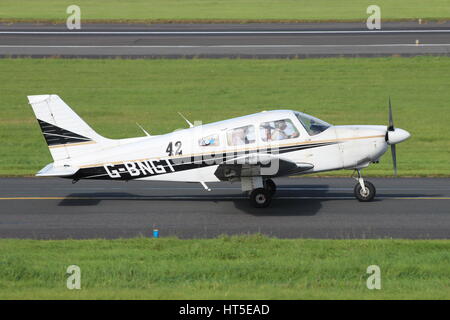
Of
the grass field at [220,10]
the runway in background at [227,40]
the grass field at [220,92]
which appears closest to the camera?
the grass field at [220,92]

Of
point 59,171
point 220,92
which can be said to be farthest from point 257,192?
point 220,92

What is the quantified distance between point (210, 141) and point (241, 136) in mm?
758

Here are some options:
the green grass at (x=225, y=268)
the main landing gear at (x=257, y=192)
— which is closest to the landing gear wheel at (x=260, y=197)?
the main landing gear at (x=257, y=192)

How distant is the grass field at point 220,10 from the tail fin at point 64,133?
1345 inches

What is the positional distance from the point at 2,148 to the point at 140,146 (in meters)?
10.5

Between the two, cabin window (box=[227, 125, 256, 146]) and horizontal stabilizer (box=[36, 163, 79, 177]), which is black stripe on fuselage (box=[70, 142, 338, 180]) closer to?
horizontal stabilizer (box=[36, 163, 79, 177])

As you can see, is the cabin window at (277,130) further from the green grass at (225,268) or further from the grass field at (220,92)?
the grass field at (220,92)

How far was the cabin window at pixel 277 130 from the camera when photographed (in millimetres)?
18000

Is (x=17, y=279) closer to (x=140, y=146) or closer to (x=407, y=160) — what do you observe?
(x=140, y=146)

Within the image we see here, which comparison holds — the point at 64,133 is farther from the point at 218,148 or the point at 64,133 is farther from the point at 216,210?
the point at 216,210

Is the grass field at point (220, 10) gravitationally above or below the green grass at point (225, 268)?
above

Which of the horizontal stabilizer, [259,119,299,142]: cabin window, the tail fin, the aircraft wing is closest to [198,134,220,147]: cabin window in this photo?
the aircraft wing

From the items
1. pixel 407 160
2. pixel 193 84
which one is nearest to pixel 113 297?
pixel 407 160

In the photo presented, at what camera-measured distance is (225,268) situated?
12789 mm
